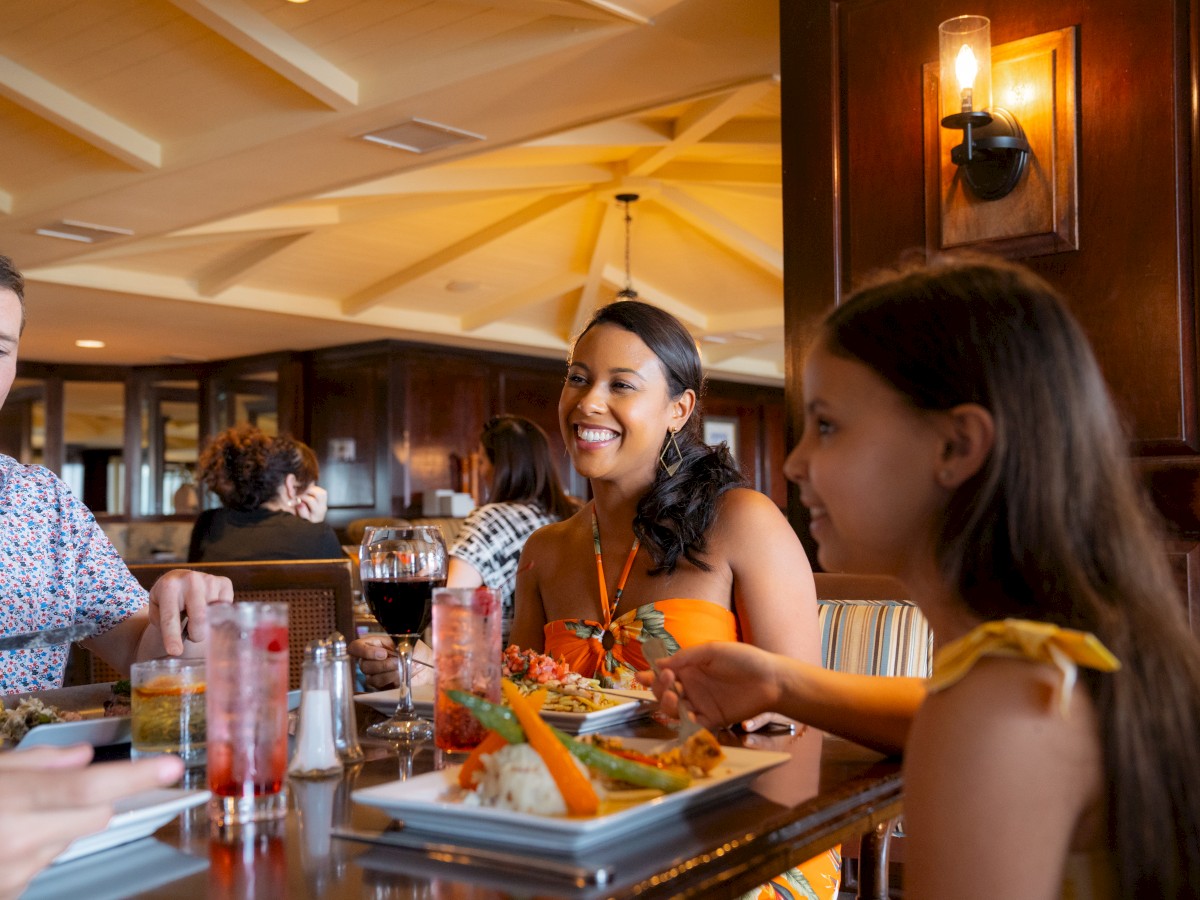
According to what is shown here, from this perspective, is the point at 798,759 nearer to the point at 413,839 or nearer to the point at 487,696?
the point at 487,696

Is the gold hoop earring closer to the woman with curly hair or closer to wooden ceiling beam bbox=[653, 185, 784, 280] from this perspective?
the woman with curly hair

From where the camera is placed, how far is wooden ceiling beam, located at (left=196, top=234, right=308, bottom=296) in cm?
725

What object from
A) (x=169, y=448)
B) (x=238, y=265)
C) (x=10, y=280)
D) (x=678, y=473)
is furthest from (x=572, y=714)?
(x=169, y=448)

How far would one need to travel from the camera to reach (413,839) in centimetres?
96

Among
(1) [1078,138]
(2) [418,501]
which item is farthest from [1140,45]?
(2) [418,501]

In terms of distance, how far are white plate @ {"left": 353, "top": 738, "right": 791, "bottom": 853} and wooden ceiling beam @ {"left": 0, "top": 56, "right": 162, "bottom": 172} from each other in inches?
164

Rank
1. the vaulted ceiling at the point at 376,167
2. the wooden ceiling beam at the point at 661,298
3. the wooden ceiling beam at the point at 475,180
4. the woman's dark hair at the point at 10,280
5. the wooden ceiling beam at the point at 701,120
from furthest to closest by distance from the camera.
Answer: the wooden ceiling beam at the point at 661,298, the wooden ceiling beam at the point at 475,180, the wooden ceiling beam at the point at 701,120, the vaulted ceiling at the point at 376,167, the woman's dark hair at the point at 10,280

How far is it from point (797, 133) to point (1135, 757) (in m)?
2.51

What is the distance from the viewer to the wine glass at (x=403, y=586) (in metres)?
1.45

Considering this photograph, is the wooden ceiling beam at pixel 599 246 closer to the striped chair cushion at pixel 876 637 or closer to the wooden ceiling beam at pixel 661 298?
the wooden ceiling beam at pixel 661 298

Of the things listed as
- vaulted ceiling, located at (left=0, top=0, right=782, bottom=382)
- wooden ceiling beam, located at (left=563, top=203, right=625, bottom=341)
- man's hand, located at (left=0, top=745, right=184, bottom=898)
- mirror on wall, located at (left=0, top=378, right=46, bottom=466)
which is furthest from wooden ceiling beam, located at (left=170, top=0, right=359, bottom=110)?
mirror on wall, located at (left=0, top=378, right=46, bottom=466)

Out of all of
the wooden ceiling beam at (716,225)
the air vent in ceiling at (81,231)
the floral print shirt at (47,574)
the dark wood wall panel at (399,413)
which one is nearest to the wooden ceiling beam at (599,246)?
the wooden ceiling beam at (716,225)

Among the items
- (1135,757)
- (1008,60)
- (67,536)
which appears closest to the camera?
(1135,757)

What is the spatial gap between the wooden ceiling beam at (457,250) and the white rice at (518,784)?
21.0ft
